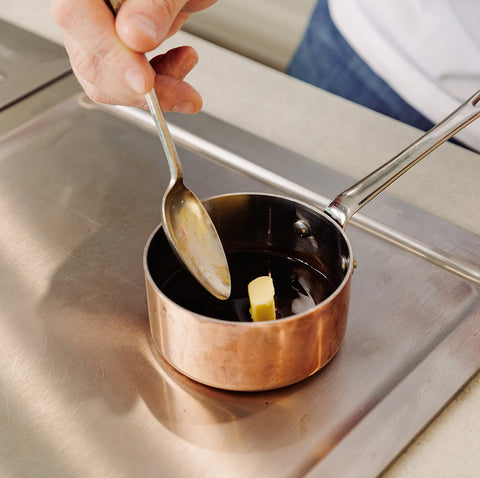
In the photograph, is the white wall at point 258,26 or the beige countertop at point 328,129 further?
the white wall at point 258,26

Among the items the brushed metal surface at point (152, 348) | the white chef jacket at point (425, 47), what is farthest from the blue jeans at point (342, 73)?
the brushed metal surface at point (152, 348)

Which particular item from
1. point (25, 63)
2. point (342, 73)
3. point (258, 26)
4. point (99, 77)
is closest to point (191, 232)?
point (99, 77)

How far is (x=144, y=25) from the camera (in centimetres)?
44

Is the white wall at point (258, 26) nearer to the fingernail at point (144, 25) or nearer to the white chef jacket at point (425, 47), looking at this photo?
the white chef jacket at point (425, 47)

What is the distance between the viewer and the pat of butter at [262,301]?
417 mm

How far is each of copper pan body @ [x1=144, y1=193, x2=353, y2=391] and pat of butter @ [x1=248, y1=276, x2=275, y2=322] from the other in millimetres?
30

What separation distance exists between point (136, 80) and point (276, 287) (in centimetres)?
16

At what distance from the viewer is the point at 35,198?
23.7 inches

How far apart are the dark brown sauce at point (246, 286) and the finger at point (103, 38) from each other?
132 millimetres

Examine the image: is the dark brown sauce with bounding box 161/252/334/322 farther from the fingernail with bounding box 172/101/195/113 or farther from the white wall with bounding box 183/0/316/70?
the white wall with bounding box 183/0/316/70

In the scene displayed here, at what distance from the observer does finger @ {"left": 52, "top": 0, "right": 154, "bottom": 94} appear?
45cm

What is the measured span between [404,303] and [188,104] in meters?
0.24

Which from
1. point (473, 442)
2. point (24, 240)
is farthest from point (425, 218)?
point (24, 240)

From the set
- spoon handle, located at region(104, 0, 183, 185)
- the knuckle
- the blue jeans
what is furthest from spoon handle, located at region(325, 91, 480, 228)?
the blue jeans
